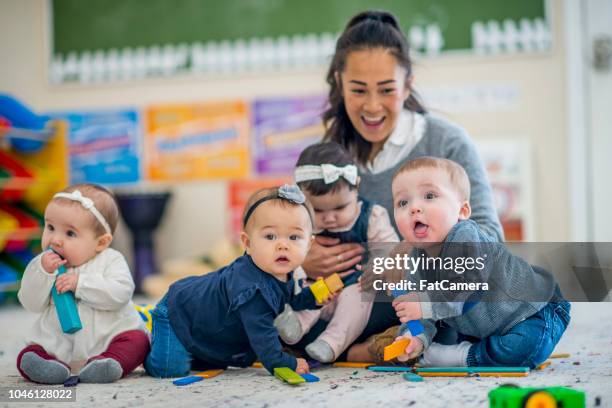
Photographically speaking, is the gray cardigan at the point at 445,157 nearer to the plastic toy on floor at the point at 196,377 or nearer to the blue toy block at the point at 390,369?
the blue toy block at the point at 390,369

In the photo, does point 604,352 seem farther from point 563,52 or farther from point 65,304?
point 563,52

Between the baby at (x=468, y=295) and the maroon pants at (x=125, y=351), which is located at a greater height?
the baby at (x=468, y=295)

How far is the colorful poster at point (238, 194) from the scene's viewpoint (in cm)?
415

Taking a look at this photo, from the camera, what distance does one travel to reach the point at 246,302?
1.49 metres

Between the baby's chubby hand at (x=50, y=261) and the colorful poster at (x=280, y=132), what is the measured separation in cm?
262

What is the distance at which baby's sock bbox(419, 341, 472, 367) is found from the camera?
155 cm

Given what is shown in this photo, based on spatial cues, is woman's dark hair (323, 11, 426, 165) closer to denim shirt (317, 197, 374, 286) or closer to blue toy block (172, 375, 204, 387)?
denim shirt (317, 197, 374, 286)

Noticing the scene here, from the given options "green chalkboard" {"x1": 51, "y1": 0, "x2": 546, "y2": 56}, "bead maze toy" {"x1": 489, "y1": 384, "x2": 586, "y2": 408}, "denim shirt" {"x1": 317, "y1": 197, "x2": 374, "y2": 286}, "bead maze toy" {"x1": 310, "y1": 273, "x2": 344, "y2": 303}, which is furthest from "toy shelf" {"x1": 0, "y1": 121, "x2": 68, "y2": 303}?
"bead maze toy" {"x1": 489, "y1": 384, "x2": 586, "y2": 408}

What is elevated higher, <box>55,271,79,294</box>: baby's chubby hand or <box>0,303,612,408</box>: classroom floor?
<box>55,271,79,294</box>: baby's chubby hand

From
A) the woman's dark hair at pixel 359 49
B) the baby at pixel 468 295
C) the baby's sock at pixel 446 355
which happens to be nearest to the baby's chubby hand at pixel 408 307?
the baby at pixel 468 295

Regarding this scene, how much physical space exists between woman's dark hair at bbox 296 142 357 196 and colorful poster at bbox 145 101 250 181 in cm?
246

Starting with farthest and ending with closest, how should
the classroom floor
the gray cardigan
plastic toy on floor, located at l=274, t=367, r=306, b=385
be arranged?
the gray cardigan < plastic toy on floor, located at l=274, t=367, r=306, b=385 < the classroom floor

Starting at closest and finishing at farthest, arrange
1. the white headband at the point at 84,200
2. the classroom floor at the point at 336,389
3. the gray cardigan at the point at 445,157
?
the classroom floor at the point at 336,389 < the white headband at the point at 84,200 < the gray cardigan at the point at 445,157

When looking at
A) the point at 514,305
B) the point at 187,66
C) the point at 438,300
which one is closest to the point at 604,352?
the point at 514,305
